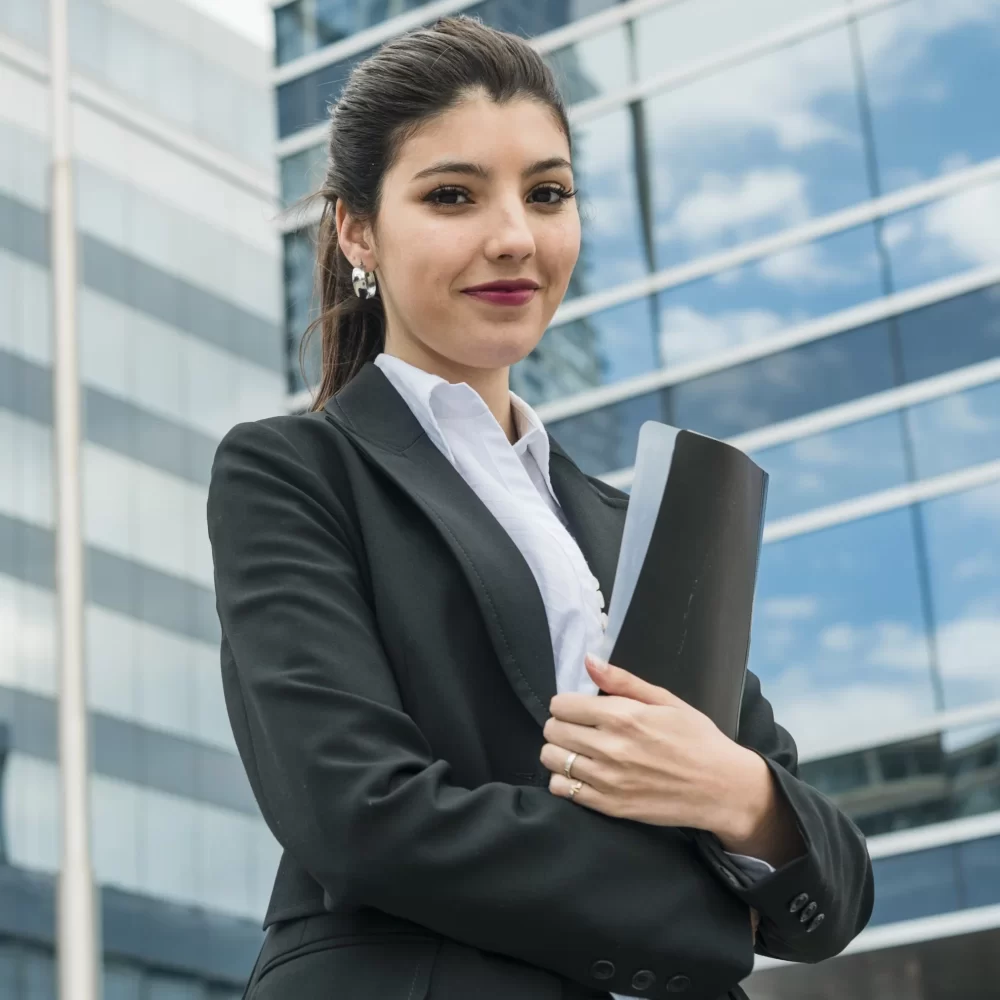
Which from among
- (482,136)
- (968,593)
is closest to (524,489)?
(482,136)

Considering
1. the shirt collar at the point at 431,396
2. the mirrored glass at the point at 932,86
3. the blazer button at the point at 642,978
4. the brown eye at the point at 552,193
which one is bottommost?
the blazer button at the point at 642,978

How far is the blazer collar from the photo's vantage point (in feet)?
6.26

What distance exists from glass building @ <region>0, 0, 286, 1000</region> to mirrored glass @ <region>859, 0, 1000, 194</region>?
20630mm

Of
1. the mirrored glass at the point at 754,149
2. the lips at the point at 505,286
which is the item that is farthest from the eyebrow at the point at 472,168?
the mirrored glass at the point at 754,149

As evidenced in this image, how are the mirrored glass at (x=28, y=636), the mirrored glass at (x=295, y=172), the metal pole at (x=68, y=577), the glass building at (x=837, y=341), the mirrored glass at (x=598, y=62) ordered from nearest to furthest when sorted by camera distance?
the glass building at (x=837, y=341) → the mirrored glass at (x=598, y=62) → the mirrored glass at (x=295, y=172) → the metal pole at (x=68, y=577) → the mirrored glass at (x=28, y=636)

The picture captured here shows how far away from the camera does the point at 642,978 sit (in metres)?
1.75

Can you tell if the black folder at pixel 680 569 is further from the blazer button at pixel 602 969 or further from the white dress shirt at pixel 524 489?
the blazer button at pixel 602 969

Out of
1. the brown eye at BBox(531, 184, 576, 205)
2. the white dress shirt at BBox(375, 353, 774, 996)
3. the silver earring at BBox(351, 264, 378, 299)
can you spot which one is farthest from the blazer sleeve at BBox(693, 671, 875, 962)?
the silver earring at BBox(351, 264, 378, 299)

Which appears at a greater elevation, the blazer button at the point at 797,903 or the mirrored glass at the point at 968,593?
the mirrored glass at the point at 968,593

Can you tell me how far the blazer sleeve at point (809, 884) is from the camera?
180 centimetres

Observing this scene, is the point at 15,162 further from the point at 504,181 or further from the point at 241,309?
the point at 504,181

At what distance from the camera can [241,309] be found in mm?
38281

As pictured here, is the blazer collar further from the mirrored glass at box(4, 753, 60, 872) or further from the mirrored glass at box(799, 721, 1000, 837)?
the mirrored glass at box(4, 753, 60, 872)

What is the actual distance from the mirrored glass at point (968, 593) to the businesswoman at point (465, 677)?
37.5 ft
